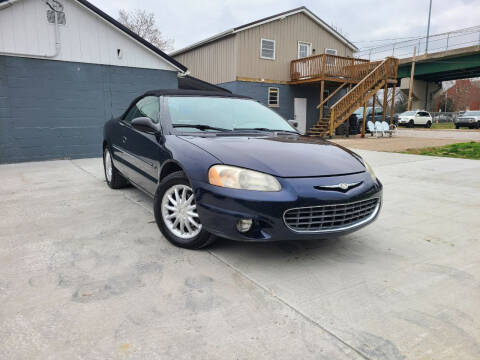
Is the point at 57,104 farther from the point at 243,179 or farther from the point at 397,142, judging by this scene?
the point at 397,142

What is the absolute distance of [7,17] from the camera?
8312 millimetres

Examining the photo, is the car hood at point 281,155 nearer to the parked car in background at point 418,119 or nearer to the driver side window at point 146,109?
the driver side window at point 146,109

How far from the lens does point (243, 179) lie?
8.68 ft

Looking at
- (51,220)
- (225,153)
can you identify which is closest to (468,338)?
(225,153)

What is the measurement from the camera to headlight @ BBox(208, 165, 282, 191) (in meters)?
2.62

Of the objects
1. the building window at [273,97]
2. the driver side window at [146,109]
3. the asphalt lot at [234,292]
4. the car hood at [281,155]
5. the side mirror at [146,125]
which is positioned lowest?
the asphalt lot at [234,292]

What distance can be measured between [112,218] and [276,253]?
2026 millimetres

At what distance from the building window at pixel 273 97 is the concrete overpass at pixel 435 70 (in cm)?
1959

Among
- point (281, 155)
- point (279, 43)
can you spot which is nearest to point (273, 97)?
point (279, 43)

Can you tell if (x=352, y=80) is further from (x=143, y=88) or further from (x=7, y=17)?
(x=7, y=17)

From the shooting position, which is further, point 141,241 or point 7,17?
point 7,17

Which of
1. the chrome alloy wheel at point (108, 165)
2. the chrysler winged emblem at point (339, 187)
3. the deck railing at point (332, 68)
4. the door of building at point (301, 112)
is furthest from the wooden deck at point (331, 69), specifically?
the chrysler winged emblem at point (339, 187)

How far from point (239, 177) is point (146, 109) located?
82.9 inches

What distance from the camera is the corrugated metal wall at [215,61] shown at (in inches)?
707
